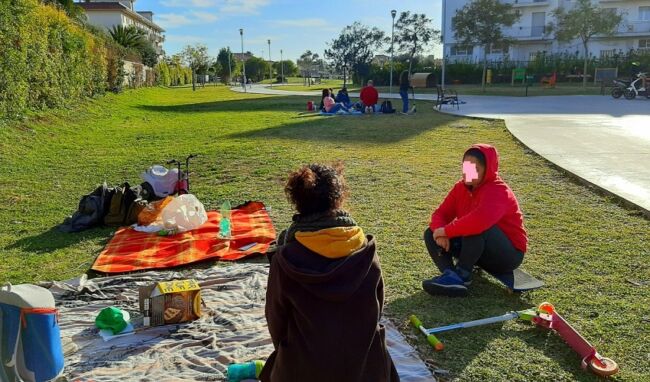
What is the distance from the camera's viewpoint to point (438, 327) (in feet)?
10.8

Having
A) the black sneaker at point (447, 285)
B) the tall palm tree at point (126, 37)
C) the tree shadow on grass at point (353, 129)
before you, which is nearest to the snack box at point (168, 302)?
the black sneaker at point (447, 285)

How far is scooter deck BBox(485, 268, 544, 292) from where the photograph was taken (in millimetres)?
3676

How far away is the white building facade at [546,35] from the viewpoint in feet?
155

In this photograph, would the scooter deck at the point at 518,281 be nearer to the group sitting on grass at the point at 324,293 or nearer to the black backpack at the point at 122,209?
the group sitting on grass at the point at 324,293

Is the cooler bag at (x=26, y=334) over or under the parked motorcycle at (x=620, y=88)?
under

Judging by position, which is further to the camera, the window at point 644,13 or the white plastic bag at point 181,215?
the window at point 644,13

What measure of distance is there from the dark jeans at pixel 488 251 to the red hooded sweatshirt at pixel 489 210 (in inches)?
2.2

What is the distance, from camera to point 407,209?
20.2 feet

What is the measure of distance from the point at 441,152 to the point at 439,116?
22.8 feet

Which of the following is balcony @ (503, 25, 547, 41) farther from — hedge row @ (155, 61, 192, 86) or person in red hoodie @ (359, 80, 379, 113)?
person in red hoodie @ (359, 80, 379, 113)

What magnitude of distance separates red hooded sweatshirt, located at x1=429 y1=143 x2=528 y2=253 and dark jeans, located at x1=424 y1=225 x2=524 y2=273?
0.06m

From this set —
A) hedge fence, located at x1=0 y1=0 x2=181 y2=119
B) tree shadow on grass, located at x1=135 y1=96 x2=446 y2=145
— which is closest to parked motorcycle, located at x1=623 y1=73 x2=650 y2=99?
tree shadow on grass, located at x1=135 y1=96 x2=446 y2=145

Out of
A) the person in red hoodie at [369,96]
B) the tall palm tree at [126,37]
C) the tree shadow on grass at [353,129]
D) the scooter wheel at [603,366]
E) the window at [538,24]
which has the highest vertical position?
the window at [538,24]

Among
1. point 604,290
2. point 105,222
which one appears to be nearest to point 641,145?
point 604,290
